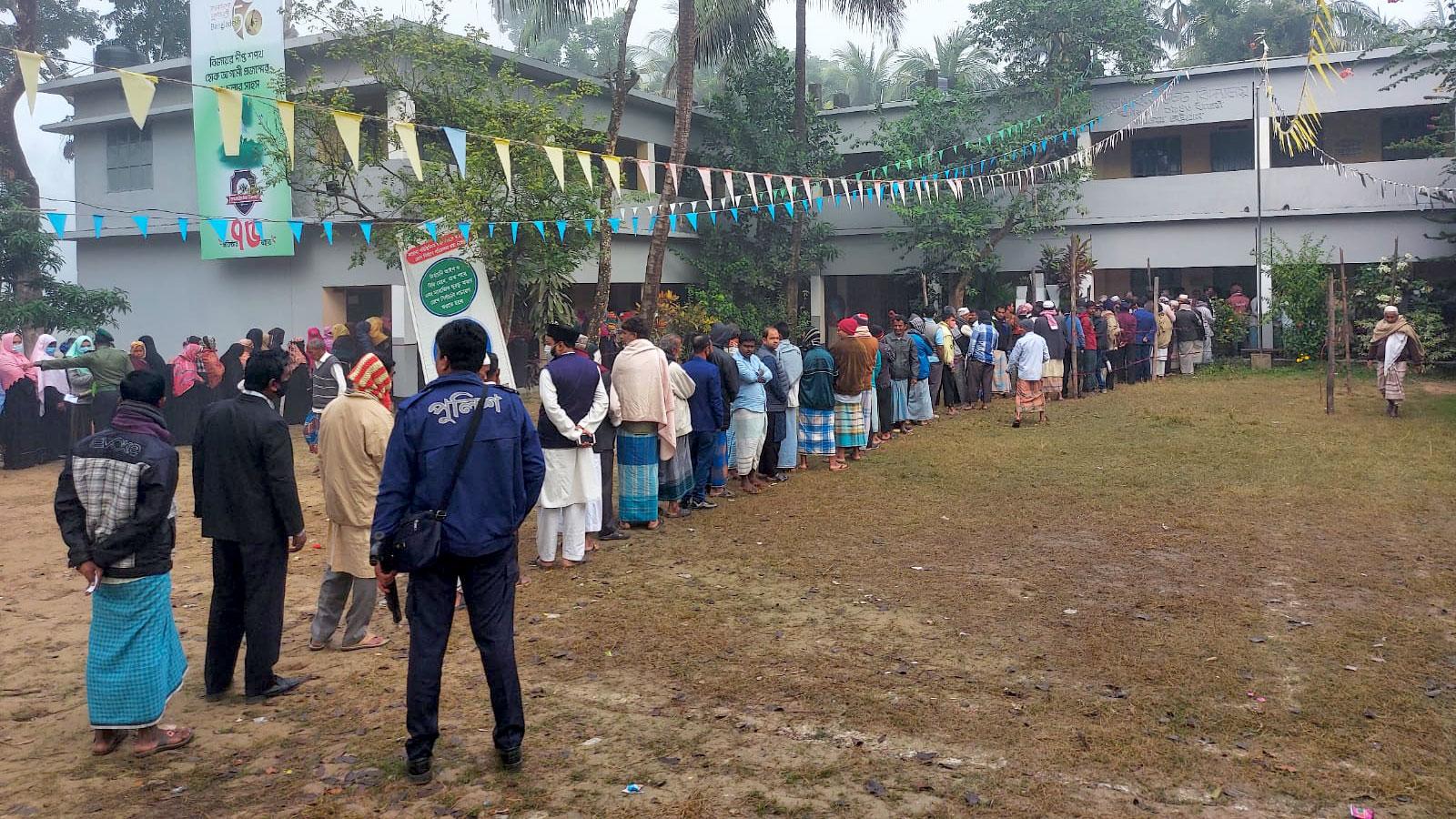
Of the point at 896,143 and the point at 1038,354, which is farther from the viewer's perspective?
the point at 896,143

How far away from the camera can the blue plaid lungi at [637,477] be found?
8.99 m

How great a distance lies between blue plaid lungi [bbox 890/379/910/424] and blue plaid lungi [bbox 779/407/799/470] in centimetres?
308

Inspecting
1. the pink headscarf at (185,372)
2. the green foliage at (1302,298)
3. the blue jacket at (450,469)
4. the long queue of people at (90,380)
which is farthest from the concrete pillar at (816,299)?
the blue jacket at (450,469)

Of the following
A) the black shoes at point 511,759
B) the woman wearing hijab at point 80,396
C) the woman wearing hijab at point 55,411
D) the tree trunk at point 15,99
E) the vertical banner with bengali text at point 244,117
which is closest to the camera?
the black shoes at point 511,759

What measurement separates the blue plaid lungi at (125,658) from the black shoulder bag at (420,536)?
129 centimetres

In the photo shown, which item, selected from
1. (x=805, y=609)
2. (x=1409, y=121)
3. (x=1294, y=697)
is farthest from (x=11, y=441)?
(x=1409, y=121)

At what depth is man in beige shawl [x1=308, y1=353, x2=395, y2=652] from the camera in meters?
6.05

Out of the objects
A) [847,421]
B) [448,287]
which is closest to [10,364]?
[448,287]

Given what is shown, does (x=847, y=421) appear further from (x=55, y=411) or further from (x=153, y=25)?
(x=153, y=25)

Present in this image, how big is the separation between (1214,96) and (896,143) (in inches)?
275

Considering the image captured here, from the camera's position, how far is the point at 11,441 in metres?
13.5

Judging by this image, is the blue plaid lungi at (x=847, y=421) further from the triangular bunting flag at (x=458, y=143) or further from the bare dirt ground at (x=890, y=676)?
the triangular bunting flag at (x=458, y=143)

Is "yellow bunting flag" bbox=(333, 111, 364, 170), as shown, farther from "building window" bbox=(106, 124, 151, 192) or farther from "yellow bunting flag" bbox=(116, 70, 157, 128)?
"building window" bbox=(106, 124, 151, 192)

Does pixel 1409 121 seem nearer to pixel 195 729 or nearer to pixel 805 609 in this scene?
pixel 805 609
